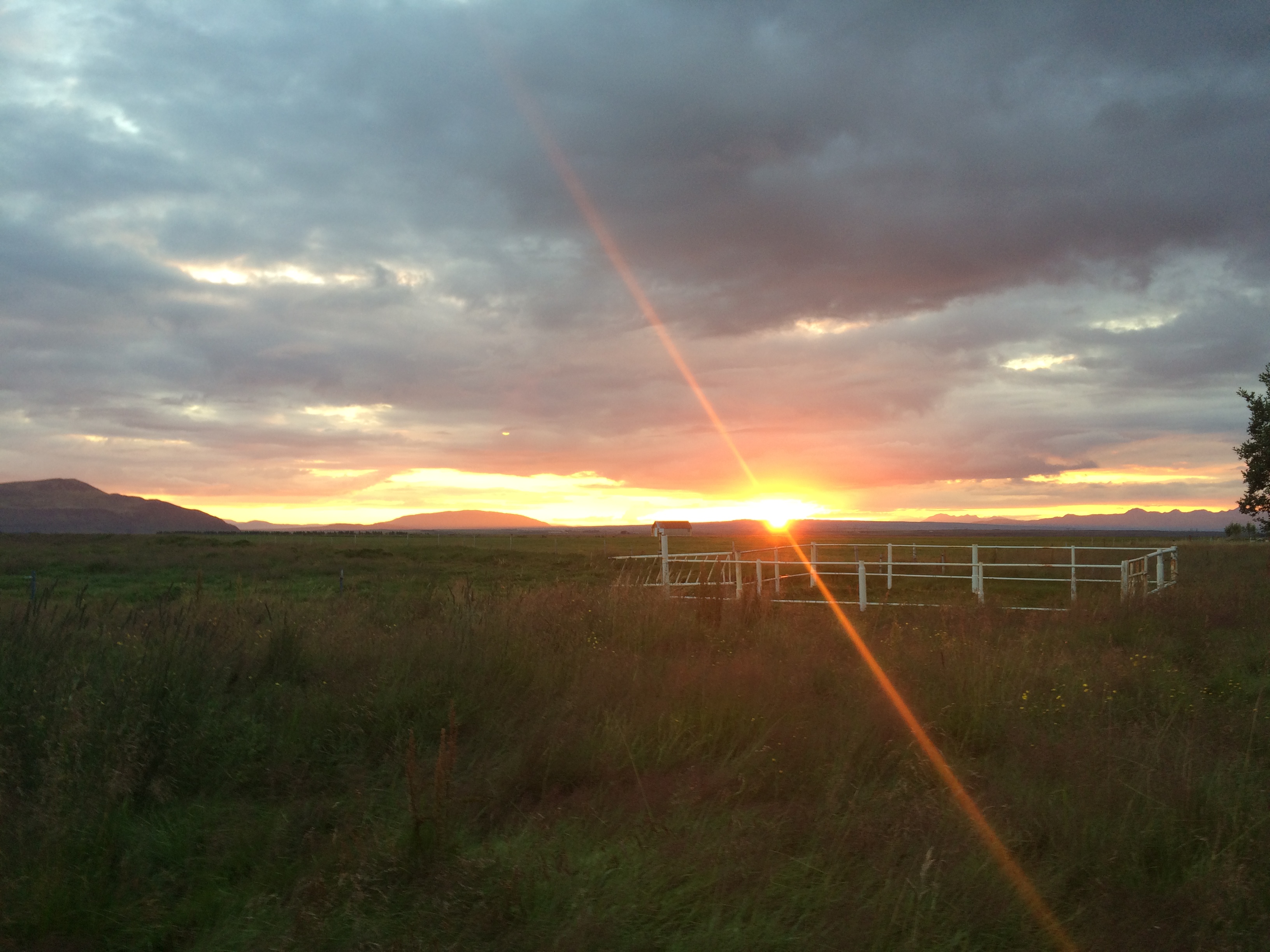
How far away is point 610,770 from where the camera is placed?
5.30 meters

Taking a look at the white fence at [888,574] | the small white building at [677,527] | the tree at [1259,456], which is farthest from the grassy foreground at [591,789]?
the small white building at [677,527]

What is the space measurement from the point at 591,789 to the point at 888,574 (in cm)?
1457

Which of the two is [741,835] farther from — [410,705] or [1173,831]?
[410,705]

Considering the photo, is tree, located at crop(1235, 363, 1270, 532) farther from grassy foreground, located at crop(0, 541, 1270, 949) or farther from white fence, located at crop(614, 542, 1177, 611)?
grassy foreground, located at crop(0, 541, 1270, 949)

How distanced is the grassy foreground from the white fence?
13.1 ft

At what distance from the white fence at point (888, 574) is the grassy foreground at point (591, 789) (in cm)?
401

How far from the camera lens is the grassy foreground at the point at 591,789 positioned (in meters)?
3.71

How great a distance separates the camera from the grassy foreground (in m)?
3.71

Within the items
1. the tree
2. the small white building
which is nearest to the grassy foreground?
the tree

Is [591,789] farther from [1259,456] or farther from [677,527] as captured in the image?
[677,527]

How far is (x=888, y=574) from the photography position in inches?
727

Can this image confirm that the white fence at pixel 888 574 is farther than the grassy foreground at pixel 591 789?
Yes

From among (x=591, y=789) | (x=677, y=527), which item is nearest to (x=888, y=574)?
(x=591, y=789)

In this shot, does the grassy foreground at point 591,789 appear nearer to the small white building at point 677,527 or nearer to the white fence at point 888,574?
the white fence at point 888,574
